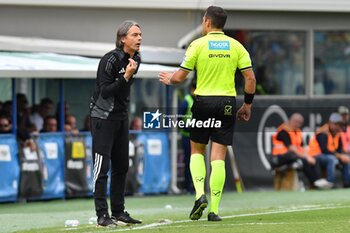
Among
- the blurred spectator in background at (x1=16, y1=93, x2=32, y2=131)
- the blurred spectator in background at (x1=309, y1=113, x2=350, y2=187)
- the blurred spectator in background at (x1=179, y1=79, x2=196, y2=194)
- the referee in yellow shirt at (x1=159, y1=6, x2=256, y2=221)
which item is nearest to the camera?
the referee in yellow shirt at (x1=159, y1=6, x2=256, y2=221)

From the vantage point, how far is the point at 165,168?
20438mm

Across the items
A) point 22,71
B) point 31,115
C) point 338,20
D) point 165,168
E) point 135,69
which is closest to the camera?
point 135,69

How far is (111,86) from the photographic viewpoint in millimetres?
10461

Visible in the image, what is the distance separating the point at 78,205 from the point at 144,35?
4746mm

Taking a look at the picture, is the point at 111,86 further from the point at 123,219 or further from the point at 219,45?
the point at 123,219

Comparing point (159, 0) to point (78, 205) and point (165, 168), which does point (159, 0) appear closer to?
point (165, 168)

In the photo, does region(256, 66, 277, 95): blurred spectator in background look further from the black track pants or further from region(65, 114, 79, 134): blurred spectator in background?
the black track pants

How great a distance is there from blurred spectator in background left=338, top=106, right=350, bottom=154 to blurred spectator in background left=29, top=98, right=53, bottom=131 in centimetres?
581

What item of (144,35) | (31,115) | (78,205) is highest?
(144,35)

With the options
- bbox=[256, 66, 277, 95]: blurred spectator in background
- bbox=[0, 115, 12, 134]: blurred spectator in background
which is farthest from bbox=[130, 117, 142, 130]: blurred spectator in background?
bbox=[0, 115, 12, 134]: blurred spectator in background

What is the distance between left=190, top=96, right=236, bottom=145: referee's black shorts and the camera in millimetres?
10672

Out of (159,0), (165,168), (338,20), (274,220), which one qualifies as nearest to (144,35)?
(159,0)

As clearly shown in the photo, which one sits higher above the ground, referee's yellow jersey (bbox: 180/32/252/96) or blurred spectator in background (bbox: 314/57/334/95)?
blurred spectator in background (bbox: 314/57/334/95)

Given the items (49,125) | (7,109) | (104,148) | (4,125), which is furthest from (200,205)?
(49,125)
